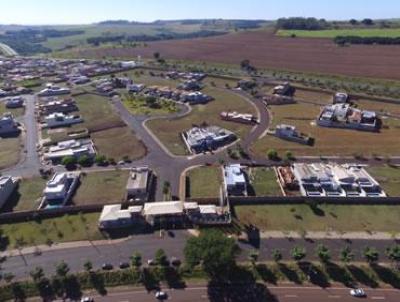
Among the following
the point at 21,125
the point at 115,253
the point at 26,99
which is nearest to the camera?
the point at 115,253

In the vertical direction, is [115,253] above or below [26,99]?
above

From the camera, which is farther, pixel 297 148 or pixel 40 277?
pixel 297 148

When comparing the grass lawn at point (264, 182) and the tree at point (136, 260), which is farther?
the grass lawn at point (264, 182)

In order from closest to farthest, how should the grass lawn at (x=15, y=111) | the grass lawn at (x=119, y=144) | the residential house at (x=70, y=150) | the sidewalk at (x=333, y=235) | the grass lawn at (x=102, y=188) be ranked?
1. the sidewalk at (x=333, y=235)
2. the grass lawn at (x=102, y=188)
3. the residential house at (x=70, y=150)
4. the grass lawn at (x=119, y=144)
5. the grass lawn at (x=15, y=111)

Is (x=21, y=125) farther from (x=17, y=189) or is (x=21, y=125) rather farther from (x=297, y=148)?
(x=297, y=148)

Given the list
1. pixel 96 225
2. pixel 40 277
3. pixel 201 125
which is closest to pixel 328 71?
pixel 201 125

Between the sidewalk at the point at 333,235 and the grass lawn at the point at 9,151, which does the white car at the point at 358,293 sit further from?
the grass lawn at the point at 9,151

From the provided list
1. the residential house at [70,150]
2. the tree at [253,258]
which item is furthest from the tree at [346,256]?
the residential house at [70,150]

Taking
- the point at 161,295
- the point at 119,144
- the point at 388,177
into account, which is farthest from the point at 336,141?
the point at 161,295
